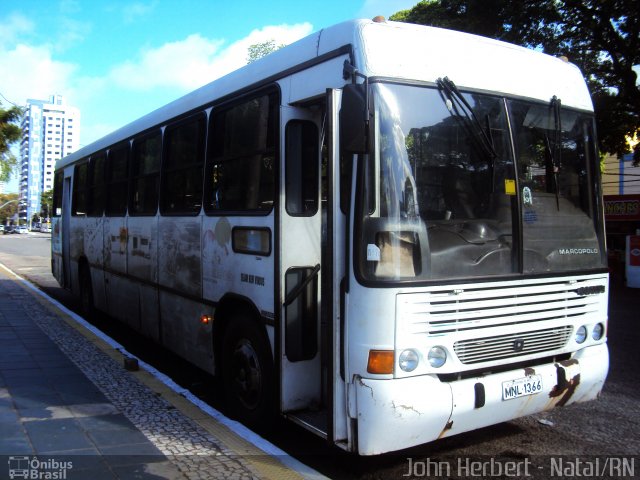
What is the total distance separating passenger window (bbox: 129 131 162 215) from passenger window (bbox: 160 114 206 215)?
29 centimetres

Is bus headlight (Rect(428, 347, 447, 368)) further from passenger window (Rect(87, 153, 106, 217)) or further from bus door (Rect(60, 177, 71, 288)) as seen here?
bus door (Rect(60, 177, 71, 288))

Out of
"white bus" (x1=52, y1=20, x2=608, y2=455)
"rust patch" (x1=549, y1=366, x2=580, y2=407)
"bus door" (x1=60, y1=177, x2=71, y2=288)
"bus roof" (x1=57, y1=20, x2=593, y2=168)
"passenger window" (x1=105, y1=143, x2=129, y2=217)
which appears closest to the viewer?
"white bus" (x1=52, y1=20, x2=608, y2=455)

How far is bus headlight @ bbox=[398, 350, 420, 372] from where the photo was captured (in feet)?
10.9

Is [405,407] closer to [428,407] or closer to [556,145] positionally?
[428,407]

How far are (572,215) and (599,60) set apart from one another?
12.0 meters

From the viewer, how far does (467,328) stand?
3.51m

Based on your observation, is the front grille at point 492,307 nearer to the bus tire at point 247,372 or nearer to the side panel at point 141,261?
the bus tire at point 247,372

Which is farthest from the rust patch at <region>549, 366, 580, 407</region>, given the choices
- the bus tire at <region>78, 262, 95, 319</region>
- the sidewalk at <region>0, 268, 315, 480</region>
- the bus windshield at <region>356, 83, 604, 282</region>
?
the bus tire at <region>78, 262, 95, 319</region>

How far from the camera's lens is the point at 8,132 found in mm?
18656

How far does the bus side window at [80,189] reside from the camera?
993 cm

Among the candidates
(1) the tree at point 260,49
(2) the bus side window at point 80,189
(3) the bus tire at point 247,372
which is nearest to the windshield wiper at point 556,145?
(3) the bus tire at point 247,372

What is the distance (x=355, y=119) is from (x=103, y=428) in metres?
2.96

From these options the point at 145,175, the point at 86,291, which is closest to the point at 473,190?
the point at 145,175

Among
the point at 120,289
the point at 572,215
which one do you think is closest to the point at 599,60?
the point at 572,215
